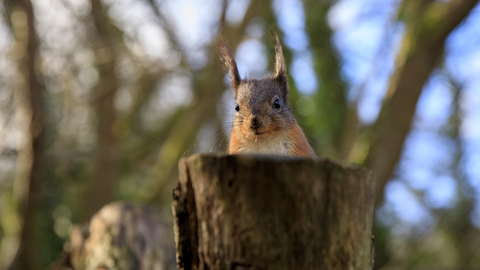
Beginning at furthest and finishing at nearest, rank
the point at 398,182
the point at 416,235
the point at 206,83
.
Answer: the point at 416,235, the point at 398,182, the point at 206,83

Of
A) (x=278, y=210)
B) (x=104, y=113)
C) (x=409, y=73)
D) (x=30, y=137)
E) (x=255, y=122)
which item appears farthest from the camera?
(x=104, y=113)

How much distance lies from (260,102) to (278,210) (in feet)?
4.57

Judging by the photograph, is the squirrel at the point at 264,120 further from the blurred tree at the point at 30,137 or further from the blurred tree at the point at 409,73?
the blurred tree at the point at 30,137

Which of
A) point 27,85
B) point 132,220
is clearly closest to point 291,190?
point 132,220

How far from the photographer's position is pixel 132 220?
12.2 feet

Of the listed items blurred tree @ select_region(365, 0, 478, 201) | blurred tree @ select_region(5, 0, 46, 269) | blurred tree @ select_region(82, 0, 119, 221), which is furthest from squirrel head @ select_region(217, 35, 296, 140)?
blurred tree @ select_region(82, 0, 119, 221)

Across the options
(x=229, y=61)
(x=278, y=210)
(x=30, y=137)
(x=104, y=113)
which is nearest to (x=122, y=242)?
(x=229, y=61)

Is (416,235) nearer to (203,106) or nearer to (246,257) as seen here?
(203,106)

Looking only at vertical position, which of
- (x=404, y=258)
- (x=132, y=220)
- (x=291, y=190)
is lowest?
(x=404, y=258)

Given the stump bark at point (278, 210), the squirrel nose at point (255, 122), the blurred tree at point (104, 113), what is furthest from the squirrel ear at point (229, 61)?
the blurred tree at point (104, 113)

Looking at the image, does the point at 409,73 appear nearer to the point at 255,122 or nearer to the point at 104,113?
the point at 255,122

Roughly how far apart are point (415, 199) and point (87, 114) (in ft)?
23.5

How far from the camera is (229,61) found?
285 cm

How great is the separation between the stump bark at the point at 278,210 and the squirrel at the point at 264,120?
106cm
